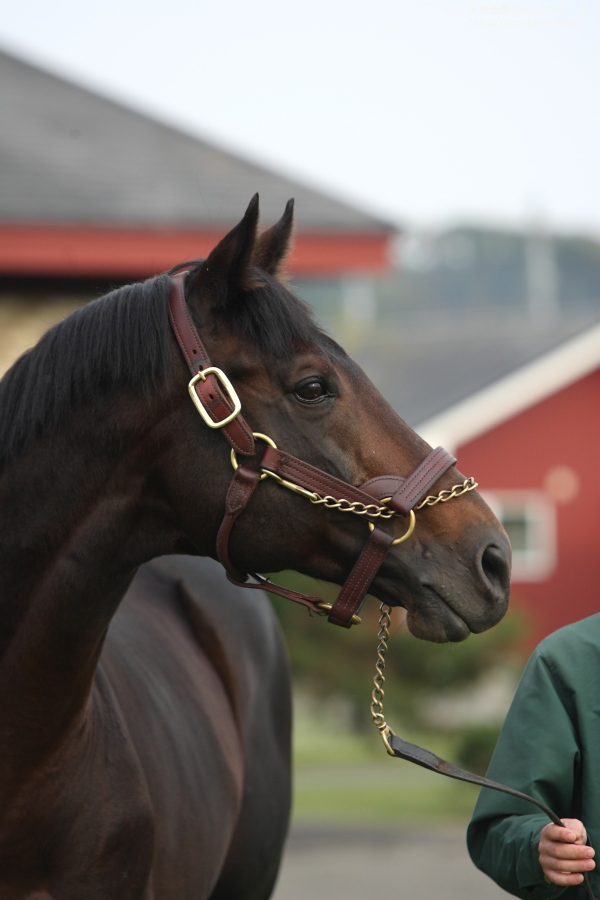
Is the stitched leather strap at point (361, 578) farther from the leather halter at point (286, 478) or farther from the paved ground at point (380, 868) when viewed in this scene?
the paved ground at point (380, 868)

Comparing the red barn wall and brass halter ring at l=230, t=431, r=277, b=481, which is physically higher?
brass halter ring at l=230, t=431, r=277, b=481

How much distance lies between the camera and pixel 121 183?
6949 mm

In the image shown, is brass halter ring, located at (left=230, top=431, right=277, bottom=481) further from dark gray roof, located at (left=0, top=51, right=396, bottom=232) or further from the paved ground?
the paved ground

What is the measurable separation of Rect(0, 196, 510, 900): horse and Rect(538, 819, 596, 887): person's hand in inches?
16.5

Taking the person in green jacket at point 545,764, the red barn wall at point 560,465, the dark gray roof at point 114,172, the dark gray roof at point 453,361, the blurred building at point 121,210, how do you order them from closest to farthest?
the person in green jacket at point 545,764
the blurred building at point 121,210
the dark gray roof at point 114,172
the red barn wall at point 560,465
the dark gray roof at point 453,361

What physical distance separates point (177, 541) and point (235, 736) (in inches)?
55.8

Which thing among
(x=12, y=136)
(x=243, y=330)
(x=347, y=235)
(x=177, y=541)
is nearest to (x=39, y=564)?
(x=177, y=541)

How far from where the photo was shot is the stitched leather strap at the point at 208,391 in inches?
89.7

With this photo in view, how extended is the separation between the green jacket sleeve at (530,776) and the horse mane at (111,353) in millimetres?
899

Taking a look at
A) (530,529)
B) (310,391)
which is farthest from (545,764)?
(530,529)

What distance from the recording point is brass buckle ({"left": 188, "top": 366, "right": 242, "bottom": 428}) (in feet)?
7.45

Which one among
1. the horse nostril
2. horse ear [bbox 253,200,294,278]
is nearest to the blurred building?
horse ear [bbox 253,200,294,278]

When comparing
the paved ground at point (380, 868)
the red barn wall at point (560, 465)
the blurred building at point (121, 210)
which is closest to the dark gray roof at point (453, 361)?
the red barn wall at point (560, 465)

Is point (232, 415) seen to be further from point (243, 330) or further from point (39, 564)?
point (39, 564)
